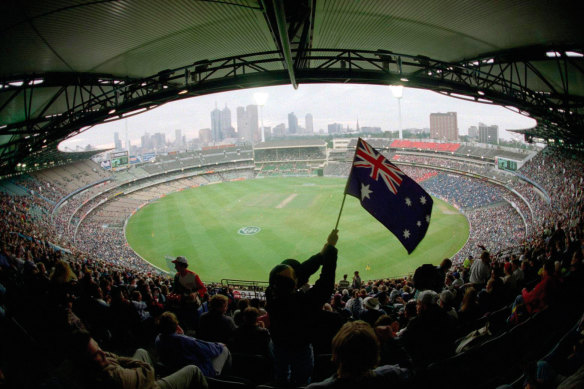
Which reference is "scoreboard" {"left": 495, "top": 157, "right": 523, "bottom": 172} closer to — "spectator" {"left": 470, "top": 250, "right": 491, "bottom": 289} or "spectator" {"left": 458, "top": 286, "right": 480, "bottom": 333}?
"spectator" {"left": 470, "top": 250, "right": 491, "bottom": 289}

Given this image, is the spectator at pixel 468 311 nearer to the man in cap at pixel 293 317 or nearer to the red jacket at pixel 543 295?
the red jacket at pixel 543 295

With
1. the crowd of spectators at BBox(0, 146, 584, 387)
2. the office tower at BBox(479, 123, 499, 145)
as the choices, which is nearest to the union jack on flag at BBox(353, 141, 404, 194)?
the crowd of spectators at BBox(0, 146, 584, 387)

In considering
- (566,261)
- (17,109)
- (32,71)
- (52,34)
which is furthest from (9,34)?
(566,261)

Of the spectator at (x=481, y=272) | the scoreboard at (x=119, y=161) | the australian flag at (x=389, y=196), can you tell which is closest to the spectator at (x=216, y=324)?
the australian flag at (x=389, y=196)

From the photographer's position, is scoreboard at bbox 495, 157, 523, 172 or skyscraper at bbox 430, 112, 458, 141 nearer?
scoreboard at bbox 495, 157, 523, 172

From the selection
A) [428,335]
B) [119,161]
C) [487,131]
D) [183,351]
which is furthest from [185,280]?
[487,131]

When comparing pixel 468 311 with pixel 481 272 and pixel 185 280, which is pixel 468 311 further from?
pixel 185 280

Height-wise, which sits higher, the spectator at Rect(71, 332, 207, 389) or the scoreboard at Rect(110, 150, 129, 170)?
the scoreboard at Rect(110, 150, 129, 170)

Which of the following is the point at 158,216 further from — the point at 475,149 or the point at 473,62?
the point at 475,149
